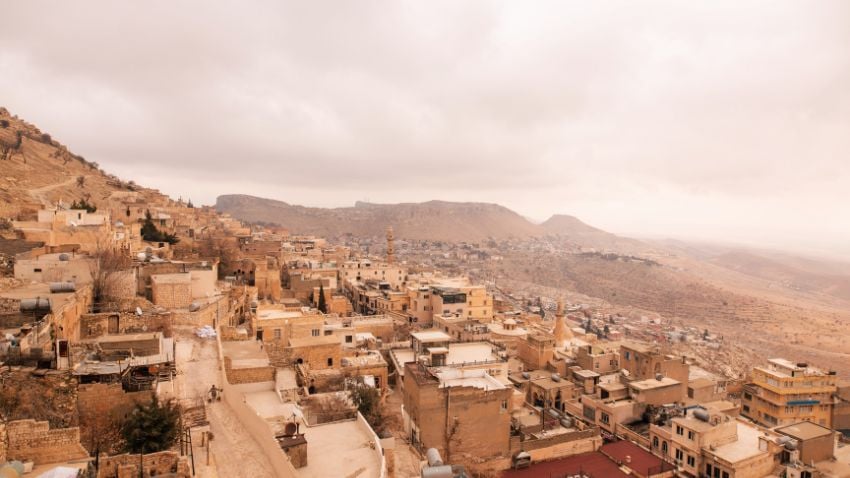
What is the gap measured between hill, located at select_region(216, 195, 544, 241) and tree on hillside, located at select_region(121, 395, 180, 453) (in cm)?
12513

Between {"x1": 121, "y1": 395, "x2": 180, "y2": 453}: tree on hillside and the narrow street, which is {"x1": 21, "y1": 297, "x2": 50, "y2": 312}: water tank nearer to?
the narrow street

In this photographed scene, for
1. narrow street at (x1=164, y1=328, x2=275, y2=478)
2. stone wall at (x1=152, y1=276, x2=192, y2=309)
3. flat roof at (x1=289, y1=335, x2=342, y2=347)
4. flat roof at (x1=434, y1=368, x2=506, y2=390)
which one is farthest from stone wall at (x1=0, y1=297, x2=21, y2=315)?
flat roof at (x1=434, y1=368, x2=506, y2=390)

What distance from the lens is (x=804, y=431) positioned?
19703mm

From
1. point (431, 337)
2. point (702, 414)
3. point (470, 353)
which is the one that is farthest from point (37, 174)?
point (702, 414)

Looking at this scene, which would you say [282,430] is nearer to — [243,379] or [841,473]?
[243,379]

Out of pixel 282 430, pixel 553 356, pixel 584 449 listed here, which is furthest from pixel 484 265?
pixel 282 430

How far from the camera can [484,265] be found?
96375 mm

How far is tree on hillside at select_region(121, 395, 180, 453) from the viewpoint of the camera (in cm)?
832

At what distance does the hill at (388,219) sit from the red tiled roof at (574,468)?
120 metres

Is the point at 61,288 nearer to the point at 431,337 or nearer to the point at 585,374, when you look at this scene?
the point at 431,337

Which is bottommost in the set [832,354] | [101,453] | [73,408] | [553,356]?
[832,354]

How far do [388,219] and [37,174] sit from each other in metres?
121

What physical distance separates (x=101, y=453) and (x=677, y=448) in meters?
18.0

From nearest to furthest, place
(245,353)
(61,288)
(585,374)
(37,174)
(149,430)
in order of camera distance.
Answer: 1. (149,430)
2. (61,288)
3. (245,353)
4. (585,374)
5. (37,174)
